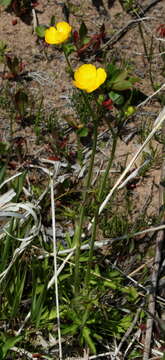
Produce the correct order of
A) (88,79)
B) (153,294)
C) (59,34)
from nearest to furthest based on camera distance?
(88,79), (59,34), (153,294)

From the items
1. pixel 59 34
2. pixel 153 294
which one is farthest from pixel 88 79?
pixel 153 294

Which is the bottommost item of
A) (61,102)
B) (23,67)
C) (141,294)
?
(141,294)

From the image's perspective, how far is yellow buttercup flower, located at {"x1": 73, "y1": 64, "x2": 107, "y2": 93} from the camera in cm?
194

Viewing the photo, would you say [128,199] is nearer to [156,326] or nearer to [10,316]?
[156,326]

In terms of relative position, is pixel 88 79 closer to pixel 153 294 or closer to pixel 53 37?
pixel 53 37

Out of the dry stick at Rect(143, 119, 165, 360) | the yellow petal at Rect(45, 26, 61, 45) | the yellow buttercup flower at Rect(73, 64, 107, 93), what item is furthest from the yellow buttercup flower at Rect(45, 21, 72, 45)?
the dry stick at Rect(143, 119, 165, 360)

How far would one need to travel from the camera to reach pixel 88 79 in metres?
2.00

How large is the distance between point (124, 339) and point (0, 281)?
68 cm

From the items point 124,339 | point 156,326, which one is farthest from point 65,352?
point 156,326

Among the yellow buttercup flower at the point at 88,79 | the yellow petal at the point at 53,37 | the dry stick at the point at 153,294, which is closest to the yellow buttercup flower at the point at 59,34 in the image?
the yellow petal at the point at 53,37

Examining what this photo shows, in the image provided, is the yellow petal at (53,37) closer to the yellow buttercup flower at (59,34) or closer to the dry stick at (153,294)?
the yellow buttercup flower at (59,34)

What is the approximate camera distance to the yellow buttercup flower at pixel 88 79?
1943 millimetres

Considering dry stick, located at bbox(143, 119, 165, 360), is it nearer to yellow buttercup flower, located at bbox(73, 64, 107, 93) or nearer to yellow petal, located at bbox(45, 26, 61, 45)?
yellow buttercup flower, located at bbox(73, 64, 107, 93)

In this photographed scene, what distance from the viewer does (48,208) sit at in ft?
9.89
